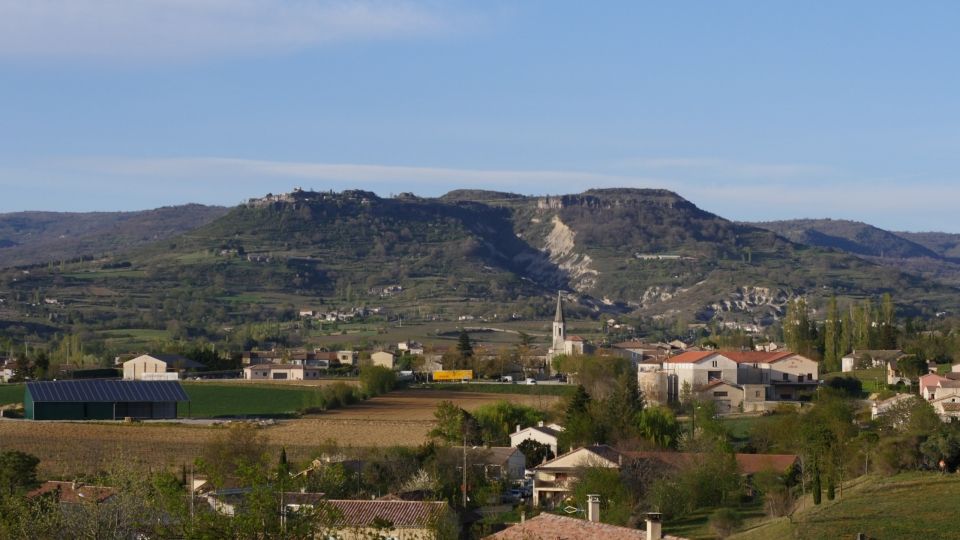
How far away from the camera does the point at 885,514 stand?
114ft

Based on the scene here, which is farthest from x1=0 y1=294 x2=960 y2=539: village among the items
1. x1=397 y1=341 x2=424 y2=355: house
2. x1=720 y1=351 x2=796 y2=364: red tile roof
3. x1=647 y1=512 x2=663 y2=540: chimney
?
x1=397 y1=341 x2=424 y2=355: house

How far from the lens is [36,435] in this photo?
2709 inches

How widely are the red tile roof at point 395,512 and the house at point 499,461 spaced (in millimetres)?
17893

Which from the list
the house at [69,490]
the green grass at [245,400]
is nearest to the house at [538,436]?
the green grass at [245,400]

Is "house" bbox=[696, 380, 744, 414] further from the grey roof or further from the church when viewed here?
the grey roof

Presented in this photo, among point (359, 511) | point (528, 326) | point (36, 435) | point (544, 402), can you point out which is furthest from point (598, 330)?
point (359, 511)

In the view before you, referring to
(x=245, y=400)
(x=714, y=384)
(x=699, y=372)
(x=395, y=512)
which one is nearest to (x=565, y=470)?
(x=395, y=512)

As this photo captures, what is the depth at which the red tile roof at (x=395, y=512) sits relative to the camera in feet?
122

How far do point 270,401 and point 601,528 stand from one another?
204 feet

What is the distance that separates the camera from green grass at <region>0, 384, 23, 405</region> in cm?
8839

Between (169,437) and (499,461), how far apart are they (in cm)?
1631

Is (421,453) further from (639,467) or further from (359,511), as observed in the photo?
(359,511)

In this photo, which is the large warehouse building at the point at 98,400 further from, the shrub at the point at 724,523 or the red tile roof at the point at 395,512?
the shrub at the point at 724,523

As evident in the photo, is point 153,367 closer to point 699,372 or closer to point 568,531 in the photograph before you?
point 699,372
